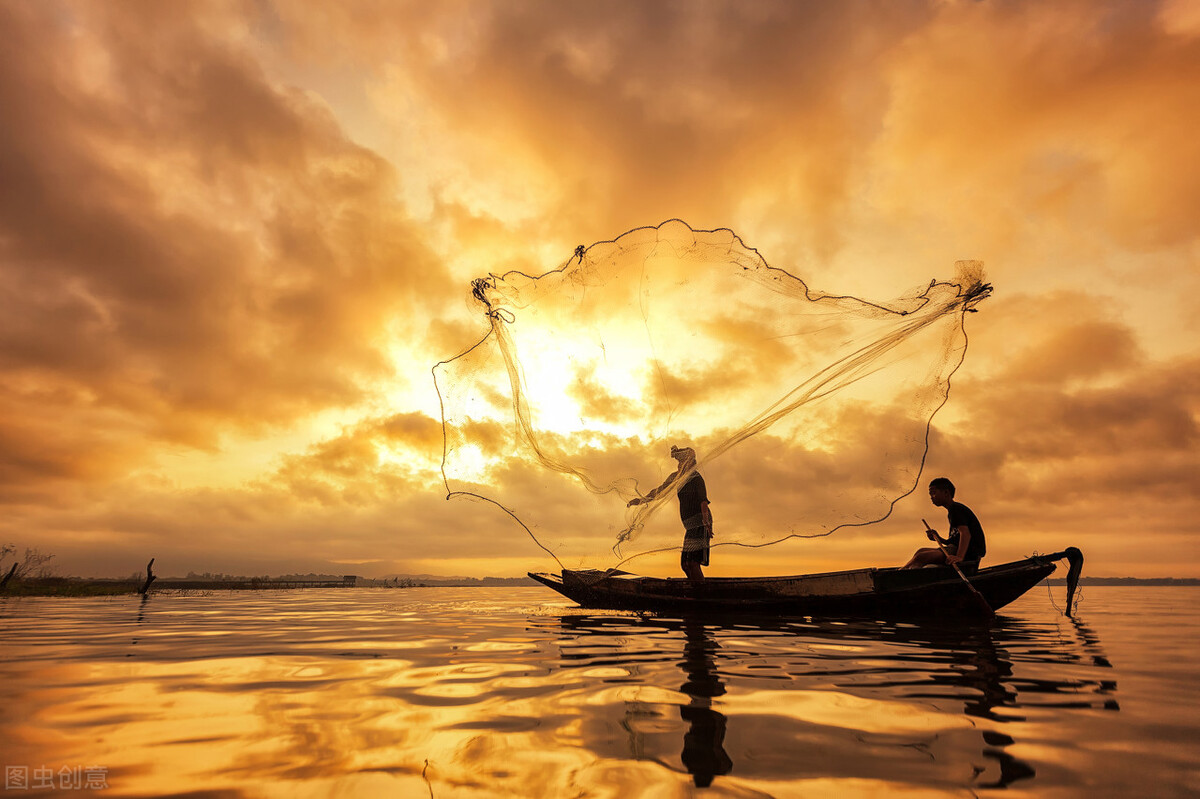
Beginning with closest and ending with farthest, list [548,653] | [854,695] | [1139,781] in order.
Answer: [1139,781], [854,695], [548,653]

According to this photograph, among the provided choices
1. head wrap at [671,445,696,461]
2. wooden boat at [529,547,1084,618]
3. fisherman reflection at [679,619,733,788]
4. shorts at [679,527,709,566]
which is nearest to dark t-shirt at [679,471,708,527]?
shorts at [679,527,709,566]

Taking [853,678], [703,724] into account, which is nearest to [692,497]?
[853,678]

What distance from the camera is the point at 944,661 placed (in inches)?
271

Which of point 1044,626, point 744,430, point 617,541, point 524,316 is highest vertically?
point 524,316

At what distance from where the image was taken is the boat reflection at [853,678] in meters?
3.49

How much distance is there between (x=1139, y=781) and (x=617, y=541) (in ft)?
32.7

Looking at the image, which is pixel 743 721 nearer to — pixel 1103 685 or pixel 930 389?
pixel 1103 685

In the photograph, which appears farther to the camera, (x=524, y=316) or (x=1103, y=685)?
(x=524, y=316)

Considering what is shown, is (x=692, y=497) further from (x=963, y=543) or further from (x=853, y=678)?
(x=853, y=678)

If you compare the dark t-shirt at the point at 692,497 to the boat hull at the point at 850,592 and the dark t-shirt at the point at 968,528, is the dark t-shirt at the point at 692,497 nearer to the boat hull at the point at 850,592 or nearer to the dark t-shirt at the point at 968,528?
the boat hull at the point at 850,592

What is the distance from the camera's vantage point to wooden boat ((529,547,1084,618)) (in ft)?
38.0

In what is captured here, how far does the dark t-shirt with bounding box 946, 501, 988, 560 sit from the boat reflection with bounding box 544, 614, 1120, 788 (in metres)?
1.58

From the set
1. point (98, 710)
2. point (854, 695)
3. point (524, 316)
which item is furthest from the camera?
point (524, 316)

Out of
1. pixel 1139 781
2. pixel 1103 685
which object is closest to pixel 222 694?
pixel 1139 781
